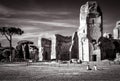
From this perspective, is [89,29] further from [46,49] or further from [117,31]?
[117,31]

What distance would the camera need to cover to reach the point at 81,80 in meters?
10.6

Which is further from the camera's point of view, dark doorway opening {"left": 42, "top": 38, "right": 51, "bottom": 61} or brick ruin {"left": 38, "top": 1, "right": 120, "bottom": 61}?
dark doorway opening {"left": 42, "top": 38, "right": 51, "bottom": 61}

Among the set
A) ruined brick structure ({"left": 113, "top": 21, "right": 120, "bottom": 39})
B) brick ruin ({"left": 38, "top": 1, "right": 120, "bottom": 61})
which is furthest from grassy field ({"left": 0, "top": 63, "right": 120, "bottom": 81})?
ruined brick structure ({"left": 113, "top": 21, "right": 120, "bottom": 39})

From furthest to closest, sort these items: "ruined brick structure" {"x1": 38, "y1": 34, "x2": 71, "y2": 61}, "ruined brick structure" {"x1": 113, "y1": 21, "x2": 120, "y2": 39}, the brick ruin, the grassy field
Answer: "ruined brick structure" {"x1": 113, "y1": 21, "x2": 120, "y2": 39} < "ruined brick structure" {"x1": 38, "y1": 34, "x2": 71, "y2": 61} < the brick ruin < the grassy field

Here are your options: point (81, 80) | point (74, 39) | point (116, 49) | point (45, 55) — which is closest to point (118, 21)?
point (116, 49)

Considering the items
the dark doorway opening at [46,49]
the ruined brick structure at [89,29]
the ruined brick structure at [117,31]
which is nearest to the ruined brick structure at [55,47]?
the dark doorway opening at [46,49]

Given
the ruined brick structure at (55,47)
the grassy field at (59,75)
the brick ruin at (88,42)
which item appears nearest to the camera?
the grassy field at (59,75)

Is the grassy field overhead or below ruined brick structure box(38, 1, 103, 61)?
below

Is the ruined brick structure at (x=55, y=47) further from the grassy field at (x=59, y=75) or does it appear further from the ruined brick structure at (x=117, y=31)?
the grassy field at (x=59, y=75)

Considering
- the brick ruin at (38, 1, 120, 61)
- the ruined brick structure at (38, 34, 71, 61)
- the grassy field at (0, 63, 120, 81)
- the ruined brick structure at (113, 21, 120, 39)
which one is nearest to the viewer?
the grassy field at (0, 63, 120, 81)

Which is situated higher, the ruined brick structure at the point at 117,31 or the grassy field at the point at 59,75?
the ruined brick structure at the point at 117,31

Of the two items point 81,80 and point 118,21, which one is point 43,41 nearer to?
point 118,21

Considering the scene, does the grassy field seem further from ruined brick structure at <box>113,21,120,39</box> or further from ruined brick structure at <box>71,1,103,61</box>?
ruined brick structure at <box>113,21,120,39</box>

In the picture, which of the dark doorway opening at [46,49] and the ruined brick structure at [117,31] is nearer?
the dark doorway opening at [46,49]
